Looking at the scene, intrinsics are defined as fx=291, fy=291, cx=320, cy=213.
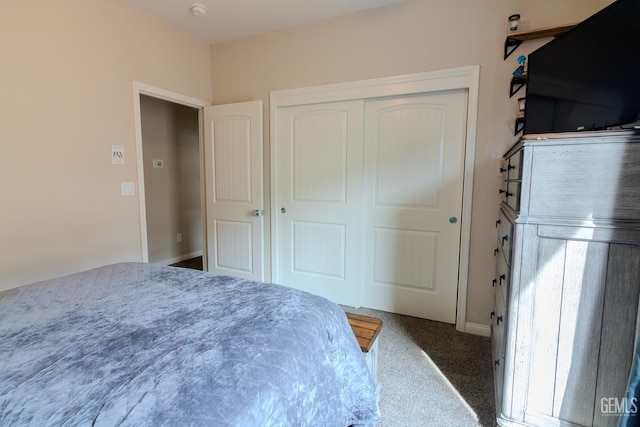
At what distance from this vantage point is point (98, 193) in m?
2.35

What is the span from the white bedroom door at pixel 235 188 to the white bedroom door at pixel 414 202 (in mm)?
1159

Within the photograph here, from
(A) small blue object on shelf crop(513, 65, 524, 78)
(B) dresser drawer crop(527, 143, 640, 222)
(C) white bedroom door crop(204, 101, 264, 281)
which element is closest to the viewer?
(B) dresser drawer crop(527, 143, 640, 222)

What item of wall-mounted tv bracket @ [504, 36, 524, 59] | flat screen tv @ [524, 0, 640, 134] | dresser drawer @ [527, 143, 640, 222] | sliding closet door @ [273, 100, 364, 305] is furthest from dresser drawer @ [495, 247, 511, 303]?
wall-mounted tv bracket @ [504, 36, 524, 59]

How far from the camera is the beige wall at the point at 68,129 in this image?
1.88 meters

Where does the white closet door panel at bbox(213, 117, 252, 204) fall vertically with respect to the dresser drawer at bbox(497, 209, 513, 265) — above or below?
above

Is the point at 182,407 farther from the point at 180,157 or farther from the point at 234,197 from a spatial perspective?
the point at 180,157

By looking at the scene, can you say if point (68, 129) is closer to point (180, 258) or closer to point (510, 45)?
point (180, 258)

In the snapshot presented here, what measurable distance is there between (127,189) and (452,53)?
293 cm

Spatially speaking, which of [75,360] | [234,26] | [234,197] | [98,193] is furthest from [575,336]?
[234,26]

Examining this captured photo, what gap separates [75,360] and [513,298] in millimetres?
1646

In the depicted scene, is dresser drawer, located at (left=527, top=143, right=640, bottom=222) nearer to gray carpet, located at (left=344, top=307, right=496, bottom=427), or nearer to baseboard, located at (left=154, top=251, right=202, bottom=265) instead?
gray carpet, located at (left=344, top=307, right=496, bottom=427)

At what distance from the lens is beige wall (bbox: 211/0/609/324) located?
7.02 feet

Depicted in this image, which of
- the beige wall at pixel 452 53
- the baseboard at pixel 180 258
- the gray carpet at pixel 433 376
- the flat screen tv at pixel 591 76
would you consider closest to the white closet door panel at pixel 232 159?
the beige wall at pixel 452 53

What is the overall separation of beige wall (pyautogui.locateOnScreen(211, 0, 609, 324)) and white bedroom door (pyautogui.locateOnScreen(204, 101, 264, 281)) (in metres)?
0.61
